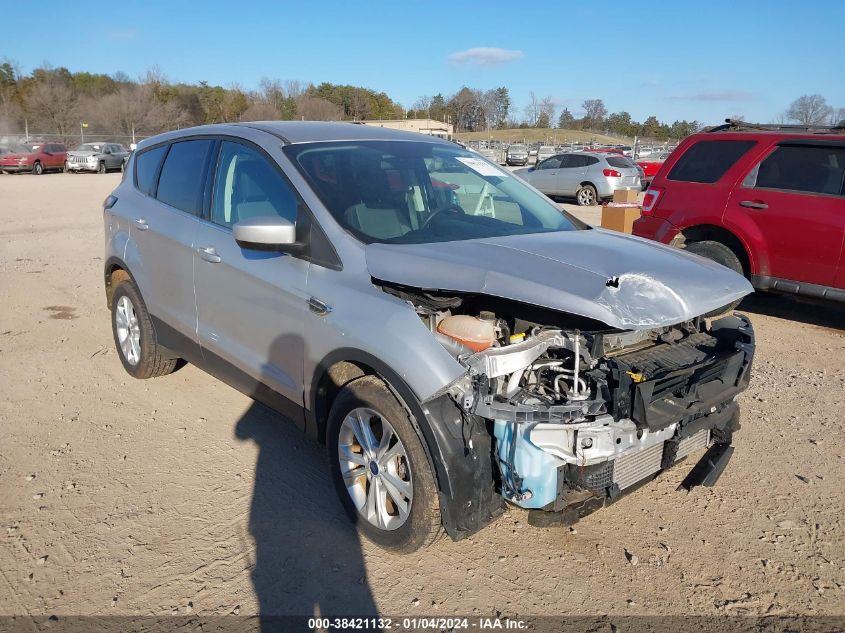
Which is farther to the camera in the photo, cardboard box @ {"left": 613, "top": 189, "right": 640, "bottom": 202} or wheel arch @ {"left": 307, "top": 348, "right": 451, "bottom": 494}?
cardboard box @ {"left": 613, "top": 189, "right": 640, "bottom": 202}

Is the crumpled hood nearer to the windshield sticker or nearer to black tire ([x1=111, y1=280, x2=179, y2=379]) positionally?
the windshield sticker

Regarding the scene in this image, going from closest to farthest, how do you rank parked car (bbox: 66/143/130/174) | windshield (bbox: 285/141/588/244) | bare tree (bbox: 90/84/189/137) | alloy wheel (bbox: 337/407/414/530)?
alloy wheel (bbox: 337/407/414/530), windshield (bbox: 285/141/588/244), parked car (bbox: 66/143/130/174), bare tree (bbox: 90/84/189/137)

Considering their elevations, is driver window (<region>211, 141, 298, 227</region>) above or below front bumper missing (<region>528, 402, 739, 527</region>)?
above

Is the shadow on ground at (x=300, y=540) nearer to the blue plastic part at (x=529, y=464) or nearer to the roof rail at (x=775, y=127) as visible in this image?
the blue plastic part at (x=529, y=464)

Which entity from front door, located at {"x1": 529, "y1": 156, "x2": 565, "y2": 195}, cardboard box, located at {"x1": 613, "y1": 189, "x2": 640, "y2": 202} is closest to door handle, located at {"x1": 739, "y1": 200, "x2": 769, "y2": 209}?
cardboard box, located at {"x1": 613, "y1": 189, "x2": 640, "y2": 202}

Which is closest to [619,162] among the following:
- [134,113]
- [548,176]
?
[548,176]

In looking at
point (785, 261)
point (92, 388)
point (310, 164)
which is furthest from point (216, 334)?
point (785, 261)

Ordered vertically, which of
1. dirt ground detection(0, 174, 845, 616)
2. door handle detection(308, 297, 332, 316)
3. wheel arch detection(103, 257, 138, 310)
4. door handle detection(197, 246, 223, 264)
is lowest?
dirt ground detection(0, 174, 845, 616)

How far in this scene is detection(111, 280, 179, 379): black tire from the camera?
16.3 feet

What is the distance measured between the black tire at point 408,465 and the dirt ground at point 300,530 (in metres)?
0.12

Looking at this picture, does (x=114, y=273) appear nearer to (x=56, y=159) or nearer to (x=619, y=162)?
(x=619, y=162)

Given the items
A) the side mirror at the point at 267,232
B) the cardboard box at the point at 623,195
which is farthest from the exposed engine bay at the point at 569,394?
the cardboard box at the point at 623,195

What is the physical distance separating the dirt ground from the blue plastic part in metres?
0.48

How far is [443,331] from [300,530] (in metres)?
1.29
